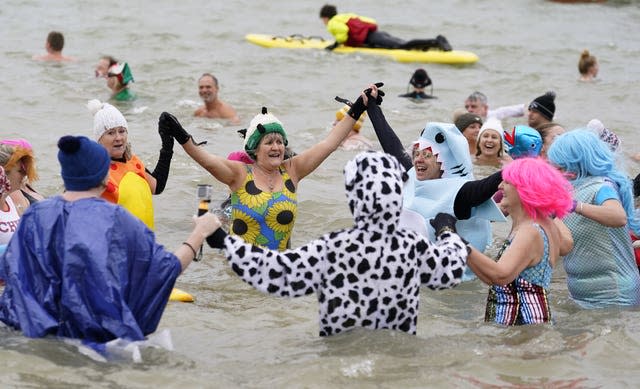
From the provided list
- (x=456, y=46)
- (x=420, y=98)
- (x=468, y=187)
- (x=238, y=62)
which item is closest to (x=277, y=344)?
(x=468, y=187)

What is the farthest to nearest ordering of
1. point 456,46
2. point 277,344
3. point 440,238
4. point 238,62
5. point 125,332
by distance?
point 456,46
point 238,62
point 277,344
point 440,238
point 125,332

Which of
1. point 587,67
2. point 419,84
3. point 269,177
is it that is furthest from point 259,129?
point 587,67

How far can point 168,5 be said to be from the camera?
2692 centimetres

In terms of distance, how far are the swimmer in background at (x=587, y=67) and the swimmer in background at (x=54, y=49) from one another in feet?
30.6

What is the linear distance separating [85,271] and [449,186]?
2729 mm

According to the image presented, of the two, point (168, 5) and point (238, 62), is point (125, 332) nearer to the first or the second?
point (238, 62)

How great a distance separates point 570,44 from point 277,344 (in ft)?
61.7

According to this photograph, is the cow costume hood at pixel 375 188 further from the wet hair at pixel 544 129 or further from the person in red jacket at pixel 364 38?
the person in red jacket at pixel 364 38

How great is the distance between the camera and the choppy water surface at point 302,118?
5.71 metres

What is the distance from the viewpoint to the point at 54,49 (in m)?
18.8

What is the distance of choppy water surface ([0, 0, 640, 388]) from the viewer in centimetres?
571

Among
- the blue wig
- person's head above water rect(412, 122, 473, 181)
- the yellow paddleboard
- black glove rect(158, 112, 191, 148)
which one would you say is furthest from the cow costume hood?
the yellow paddleboard

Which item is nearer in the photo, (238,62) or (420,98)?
(420,98)

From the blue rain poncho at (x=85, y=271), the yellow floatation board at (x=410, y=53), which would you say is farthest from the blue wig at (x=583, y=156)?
the yellow floatation board at (x=410, y=53)
